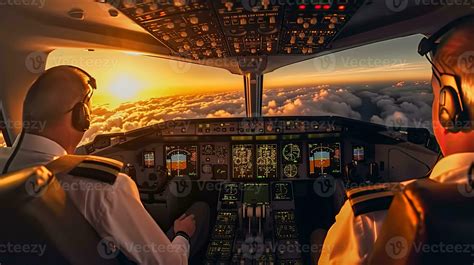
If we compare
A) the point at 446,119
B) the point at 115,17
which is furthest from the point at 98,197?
the point at 115,17

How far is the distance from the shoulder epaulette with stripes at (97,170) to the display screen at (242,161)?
240 centimetres

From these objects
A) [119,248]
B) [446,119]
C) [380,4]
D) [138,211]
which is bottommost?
[119,248]

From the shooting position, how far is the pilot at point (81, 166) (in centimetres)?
120

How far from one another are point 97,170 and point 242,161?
246 cm

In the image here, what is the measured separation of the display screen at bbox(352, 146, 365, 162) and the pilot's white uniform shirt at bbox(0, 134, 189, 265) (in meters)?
2.57

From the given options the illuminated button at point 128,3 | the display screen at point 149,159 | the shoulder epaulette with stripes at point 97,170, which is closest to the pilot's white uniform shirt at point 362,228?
the shoulder epaulette with stripes at point 97,170

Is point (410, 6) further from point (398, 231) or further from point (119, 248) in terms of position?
point (119, 248)

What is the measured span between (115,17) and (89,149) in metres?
1.49

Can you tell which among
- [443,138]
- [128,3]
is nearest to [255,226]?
[128,3]

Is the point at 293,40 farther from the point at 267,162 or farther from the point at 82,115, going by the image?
the point at 267,162

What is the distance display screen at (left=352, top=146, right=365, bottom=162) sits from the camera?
11.8 feet

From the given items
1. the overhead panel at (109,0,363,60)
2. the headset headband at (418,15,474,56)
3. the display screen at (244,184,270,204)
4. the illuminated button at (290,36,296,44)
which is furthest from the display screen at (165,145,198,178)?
the headset headband at (418,15,474,56)

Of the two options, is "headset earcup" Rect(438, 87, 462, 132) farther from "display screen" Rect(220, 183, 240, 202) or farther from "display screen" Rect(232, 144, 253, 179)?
"display screen" Rect(232, 144, 253, 179)

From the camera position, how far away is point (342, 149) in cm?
360
